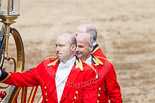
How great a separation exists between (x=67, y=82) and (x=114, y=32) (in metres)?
0.56

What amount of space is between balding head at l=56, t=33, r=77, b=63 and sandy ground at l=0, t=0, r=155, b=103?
3.0 inches

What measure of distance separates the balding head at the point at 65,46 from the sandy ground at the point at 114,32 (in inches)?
3.0

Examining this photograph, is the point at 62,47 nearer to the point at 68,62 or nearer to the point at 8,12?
the point at 68,62

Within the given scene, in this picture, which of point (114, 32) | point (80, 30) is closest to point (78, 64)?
point (114, 32)

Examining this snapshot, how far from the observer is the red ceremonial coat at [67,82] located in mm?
Answer: 3994

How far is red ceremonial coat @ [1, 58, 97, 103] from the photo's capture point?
3994 mm

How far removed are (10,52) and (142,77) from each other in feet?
10.2

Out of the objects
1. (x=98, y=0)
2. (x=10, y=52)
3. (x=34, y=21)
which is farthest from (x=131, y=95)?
(x=98, y=0)

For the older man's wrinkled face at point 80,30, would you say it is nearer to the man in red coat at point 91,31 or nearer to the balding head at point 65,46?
the man in red coat at point 91,31

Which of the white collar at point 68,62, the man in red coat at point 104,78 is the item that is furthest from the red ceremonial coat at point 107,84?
the white collar at point 68,62

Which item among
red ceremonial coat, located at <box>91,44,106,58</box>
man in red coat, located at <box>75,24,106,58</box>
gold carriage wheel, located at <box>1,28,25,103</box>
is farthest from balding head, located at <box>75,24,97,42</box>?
gold carriage wheel, located at <box>1,28,25,103</box>

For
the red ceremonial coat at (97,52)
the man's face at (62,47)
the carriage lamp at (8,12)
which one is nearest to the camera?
the man's face at (62,47)

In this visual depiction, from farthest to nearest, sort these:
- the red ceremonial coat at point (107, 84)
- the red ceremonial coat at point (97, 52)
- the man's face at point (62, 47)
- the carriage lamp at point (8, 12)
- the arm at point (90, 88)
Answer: the red ceremonial coat at point (97, 52) → the red ceremonial coat at point (107, 84) → the carriage lamp at point (8, 12) → the arm at point (90, 88) → the man's face at point (62, 47)

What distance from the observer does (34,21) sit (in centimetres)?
1523
